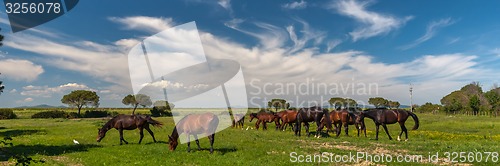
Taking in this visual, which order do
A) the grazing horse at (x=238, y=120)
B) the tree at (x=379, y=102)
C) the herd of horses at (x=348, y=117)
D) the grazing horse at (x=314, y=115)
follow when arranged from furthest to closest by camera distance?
the tree at (x=379, y=102)
the grazing horse at (x=238, y=120)
the grazing horse at (x=314, y=115)
the herd of horses at (x=348, y=117)

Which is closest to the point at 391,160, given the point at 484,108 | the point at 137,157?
the point at 137,157

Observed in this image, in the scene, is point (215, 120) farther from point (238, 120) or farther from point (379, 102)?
point (379, 102)

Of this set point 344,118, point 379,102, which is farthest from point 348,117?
point 379,102

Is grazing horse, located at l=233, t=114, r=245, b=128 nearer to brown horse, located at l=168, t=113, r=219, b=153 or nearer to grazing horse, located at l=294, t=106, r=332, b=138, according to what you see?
grazing horse, located at l=294, t=106, r=332, b=138

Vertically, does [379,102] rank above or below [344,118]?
above

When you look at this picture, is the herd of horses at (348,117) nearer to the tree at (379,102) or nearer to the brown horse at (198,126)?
the brown horse at (198,126)

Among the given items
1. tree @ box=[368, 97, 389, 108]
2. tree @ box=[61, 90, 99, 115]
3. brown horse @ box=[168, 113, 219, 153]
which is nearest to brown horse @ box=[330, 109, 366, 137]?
brown horse @ box=[168, 113, 219, 153]

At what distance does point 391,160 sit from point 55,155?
720 inches

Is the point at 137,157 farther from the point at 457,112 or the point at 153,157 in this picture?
the point at 457,112

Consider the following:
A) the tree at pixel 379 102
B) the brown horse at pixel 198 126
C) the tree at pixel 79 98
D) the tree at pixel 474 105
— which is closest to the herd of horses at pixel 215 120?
the brown horse at pixel 198 126

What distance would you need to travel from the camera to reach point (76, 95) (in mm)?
115188

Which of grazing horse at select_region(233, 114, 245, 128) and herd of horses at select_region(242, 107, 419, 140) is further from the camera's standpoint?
grazing horse at select_region(233, 114, 245, 128)

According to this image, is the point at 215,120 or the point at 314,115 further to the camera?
the point at 314,115

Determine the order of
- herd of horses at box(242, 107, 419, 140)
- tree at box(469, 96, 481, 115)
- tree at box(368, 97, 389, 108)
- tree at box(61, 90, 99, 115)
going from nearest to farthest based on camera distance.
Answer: herd of horses at box(242, 107, 419, 140)
tree at box(469, 96, 481, 115)
tree at box(61, 90, 99, 115)
tree at box(368, 97, 389, 108)
